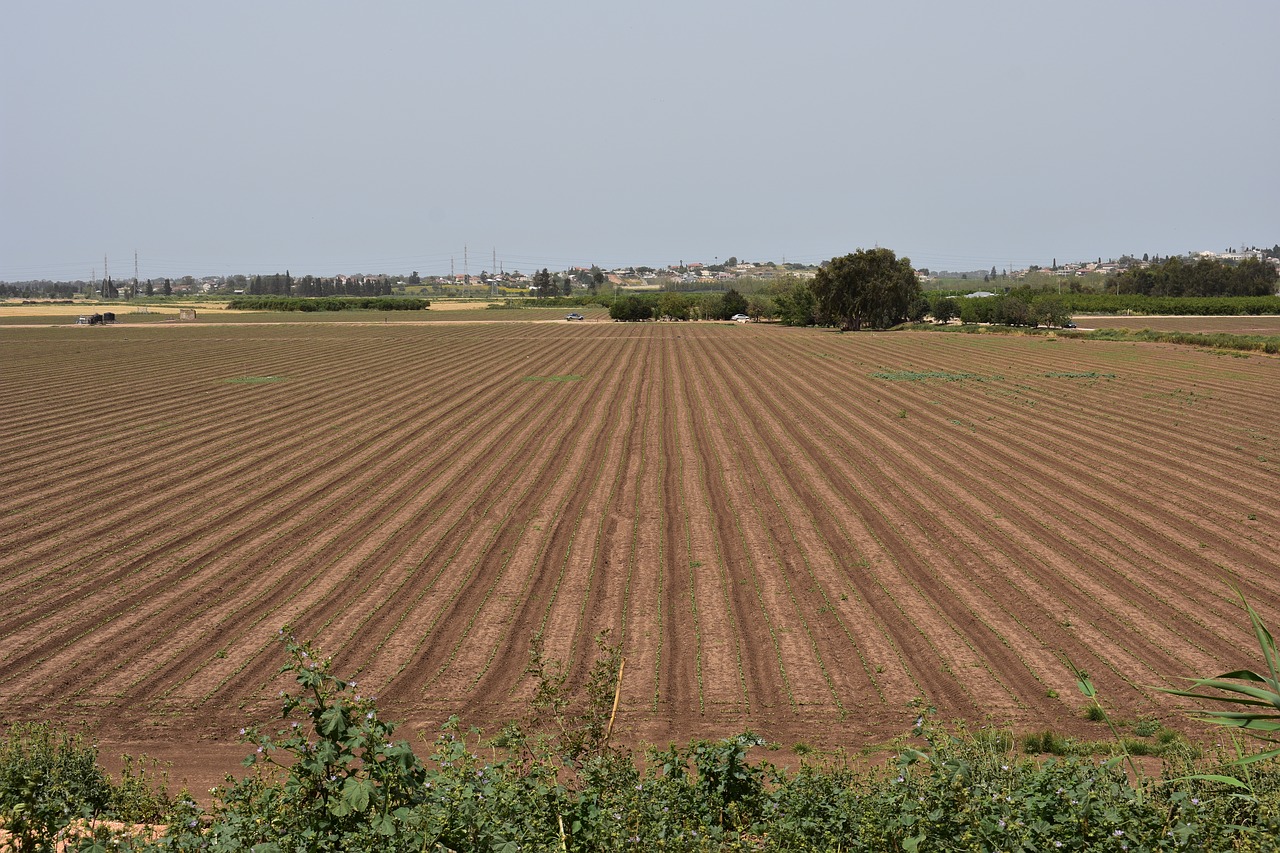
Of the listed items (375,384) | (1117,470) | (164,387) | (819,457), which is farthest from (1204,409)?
(164,387)

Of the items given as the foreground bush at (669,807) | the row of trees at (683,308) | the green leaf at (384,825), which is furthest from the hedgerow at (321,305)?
the green leaf at (384,825)

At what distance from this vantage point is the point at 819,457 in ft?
79.9

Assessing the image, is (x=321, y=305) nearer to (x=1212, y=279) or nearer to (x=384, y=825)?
(x=1212, y=279)

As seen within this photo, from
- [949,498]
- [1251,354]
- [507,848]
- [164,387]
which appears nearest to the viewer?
[507,848]

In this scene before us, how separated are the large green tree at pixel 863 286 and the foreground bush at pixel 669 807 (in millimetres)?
76484

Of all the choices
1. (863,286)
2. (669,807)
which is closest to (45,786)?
(669,807)

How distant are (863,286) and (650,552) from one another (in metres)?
68.9

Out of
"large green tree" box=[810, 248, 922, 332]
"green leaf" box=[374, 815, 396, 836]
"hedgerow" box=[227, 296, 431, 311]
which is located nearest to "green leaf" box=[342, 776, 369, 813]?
"green leaf" box=[374, 815, 396, 836]

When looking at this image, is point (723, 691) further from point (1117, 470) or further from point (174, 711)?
point (1117, 470)

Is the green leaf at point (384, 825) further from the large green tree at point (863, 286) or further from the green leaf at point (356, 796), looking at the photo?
the large green tree at point (863, 286)

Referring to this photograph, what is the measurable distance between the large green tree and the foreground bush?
251ft

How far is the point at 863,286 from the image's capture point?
266 ft

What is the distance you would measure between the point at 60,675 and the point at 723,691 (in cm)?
807

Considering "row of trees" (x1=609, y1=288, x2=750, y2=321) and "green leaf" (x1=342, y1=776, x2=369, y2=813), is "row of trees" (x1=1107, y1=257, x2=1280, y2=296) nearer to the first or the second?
"row of trees" (x1=609, y1=288, x2=750, y2=321)
